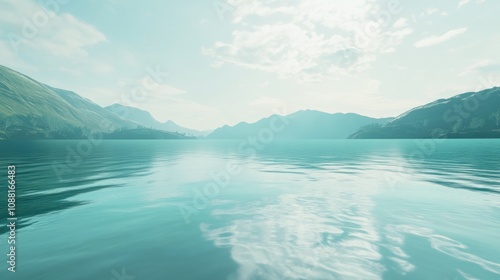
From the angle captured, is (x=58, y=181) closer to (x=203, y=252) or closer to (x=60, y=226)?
(x=60, y=226)

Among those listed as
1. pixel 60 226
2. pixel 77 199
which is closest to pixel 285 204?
pixel 60 226

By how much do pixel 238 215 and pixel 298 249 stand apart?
746cm

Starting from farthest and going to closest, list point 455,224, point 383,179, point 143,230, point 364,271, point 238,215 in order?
point 383,179 → point 238,215 → point 455,224 → point 143,230 → point 364,271

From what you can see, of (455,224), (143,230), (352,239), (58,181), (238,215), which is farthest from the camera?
(58,181)

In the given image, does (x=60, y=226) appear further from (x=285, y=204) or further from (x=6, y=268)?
(x=285, y=204)

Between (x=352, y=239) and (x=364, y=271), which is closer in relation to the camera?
(x=364, y=271)

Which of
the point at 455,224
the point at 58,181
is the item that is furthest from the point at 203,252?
the point at 58,181

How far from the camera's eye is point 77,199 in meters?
24.3

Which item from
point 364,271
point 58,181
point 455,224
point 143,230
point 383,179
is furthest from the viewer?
point 383,179

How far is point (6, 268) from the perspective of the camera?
36.7 ft

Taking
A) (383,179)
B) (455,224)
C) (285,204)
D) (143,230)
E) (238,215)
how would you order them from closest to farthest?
(143,230) → (455,224) → (238,215) → (285,204) → (383,179)

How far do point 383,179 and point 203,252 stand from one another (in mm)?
33452

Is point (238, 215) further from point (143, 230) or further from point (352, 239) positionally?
point (352, 239)

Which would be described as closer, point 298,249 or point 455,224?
point 298,249
